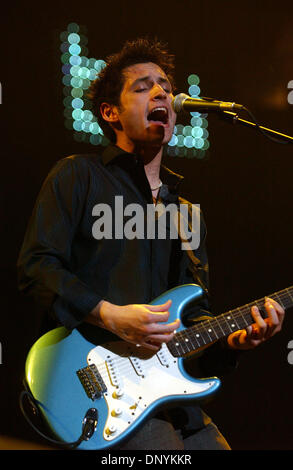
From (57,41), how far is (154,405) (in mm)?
2519

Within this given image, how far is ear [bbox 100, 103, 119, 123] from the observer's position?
2438 mm

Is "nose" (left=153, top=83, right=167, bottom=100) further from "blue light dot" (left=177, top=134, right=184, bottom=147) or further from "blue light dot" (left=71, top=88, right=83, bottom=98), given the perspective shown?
"blue light dot" (left=177, top=134, right=184, bottom=147)

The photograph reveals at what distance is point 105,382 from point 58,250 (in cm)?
56

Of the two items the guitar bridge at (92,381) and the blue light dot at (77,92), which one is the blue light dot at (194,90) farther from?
the guitar bridge at (92,381)

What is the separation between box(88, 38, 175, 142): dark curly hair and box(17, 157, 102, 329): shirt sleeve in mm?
531

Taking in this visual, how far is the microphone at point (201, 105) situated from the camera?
1.84m

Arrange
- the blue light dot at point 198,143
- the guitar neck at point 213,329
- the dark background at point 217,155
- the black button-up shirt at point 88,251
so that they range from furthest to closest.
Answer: the blue light dot at point 198,143
the dark background at point 217,155
the guitar neck at point 213,329
the black button-up shirt at point 88,251

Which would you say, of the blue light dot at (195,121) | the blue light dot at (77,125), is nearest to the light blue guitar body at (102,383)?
the blue light dot at (77,125)

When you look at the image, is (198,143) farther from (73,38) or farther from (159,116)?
(159,116)

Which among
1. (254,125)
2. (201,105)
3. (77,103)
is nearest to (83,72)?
(77,103)

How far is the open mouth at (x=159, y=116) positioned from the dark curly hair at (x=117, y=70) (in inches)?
9.5

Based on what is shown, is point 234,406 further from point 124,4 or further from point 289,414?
point 124,4

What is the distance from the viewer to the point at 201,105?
6.20 ft

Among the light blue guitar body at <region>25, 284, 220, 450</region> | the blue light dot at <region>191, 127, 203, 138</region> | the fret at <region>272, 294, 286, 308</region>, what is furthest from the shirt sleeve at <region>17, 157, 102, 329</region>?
the blue light dot at <region>191, 127, 203, 138</region>
